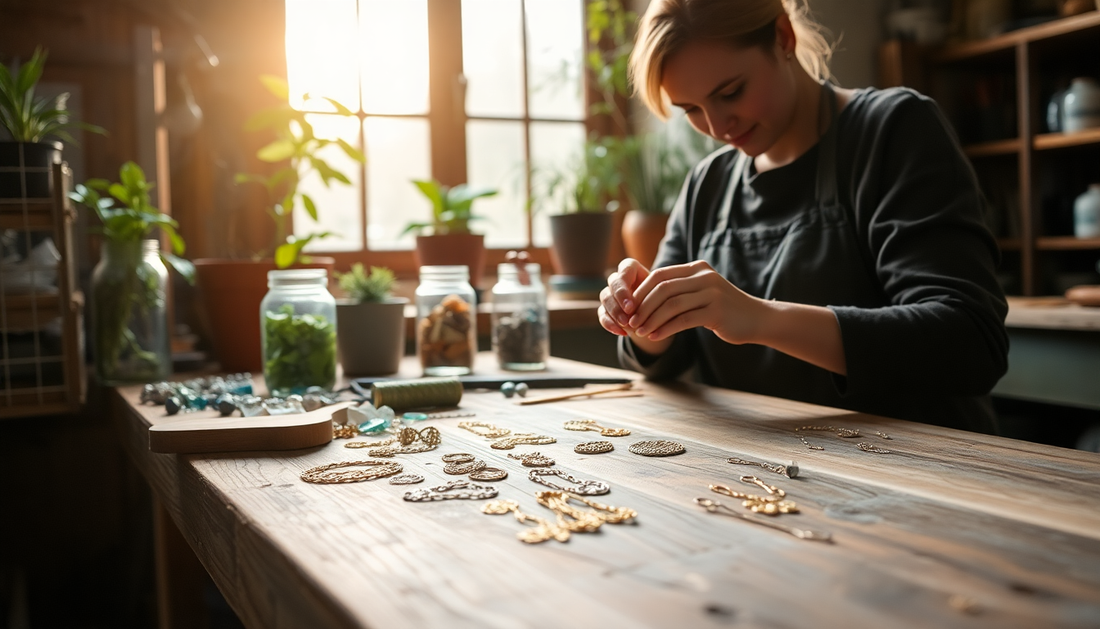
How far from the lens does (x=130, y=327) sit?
1496mm

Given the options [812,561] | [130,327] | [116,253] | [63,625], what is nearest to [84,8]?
[116,253]

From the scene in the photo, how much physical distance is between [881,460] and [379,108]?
199cm

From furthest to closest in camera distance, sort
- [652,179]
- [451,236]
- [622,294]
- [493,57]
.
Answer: [493,57]
[652,179]
[451,236]
[622,294]

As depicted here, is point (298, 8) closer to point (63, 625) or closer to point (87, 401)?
point (87, 401)

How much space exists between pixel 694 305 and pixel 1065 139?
1.88 m

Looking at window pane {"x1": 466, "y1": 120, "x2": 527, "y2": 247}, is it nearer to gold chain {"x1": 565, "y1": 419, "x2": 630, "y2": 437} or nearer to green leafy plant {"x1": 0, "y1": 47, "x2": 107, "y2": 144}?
green leafy plant {"x1": 0, "y1": 47, "x2": 107, "y2": 144}

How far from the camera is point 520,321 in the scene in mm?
1491

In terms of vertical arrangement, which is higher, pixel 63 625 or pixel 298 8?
pixel 298 8

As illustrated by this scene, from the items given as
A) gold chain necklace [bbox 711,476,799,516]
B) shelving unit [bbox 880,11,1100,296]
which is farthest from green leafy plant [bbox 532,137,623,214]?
→ gold chain necklace [bbox 711,476,799,516]

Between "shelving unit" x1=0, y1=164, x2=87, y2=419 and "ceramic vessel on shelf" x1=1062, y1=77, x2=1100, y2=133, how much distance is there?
245 centimetres

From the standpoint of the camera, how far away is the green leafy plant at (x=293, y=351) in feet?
4.25

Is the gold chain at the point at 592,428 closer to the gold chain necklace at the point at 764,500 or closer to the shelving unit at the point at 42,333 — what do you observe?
the gold chain necklace at the point at 764,500

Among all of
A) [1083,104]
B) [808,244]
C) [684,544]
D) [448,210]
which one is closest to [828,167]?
[808,244]

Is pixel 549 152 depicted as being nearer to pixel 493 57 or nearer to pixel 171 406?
pixel 493 57
